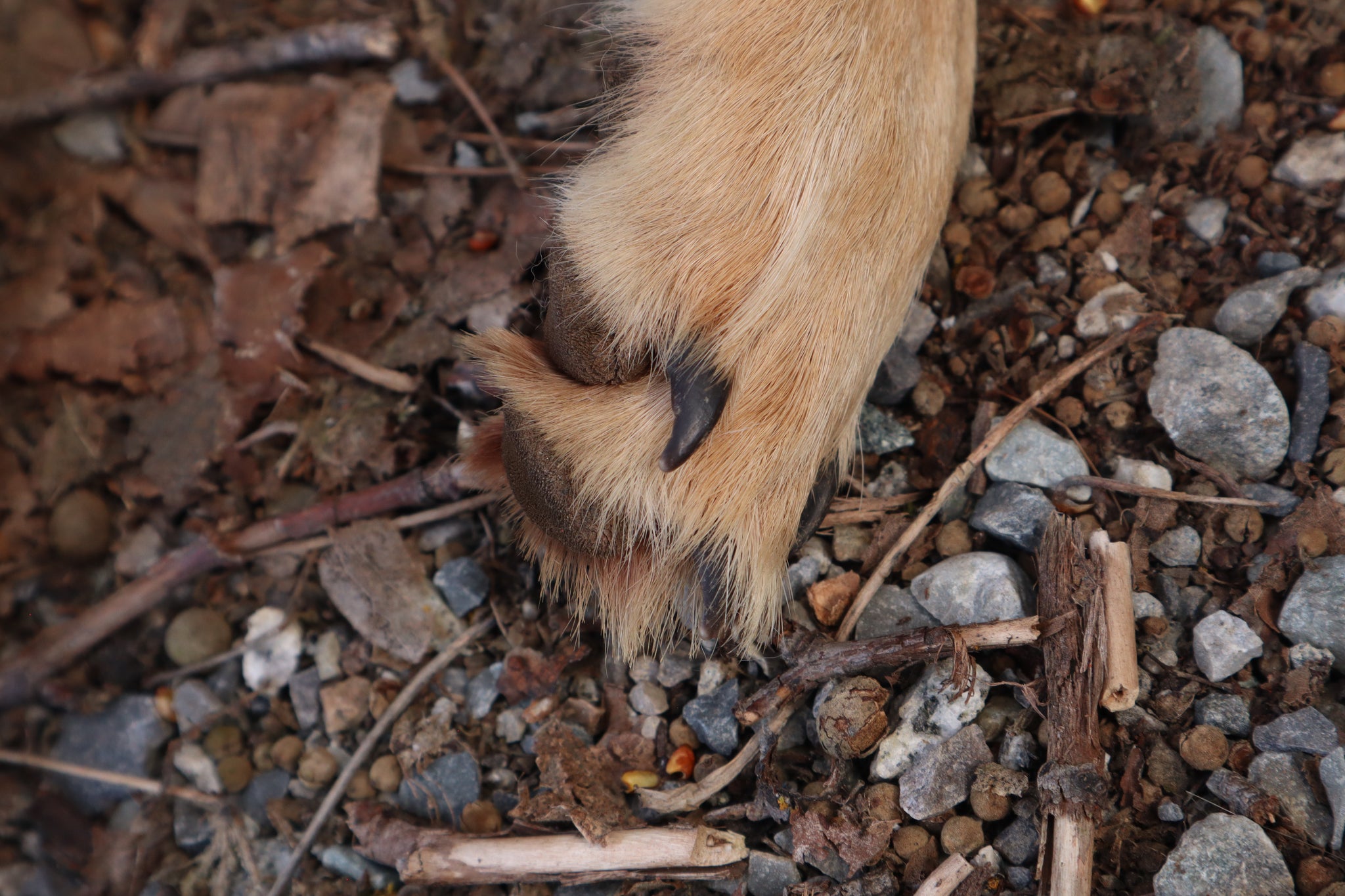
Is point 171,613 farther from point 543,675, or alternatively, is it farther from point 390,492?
point 543,675

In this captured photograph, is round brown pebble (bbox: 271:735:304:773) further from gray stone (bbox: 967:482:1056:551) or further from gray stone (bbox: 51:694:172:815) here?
gray stone (bbox: 967:482:1056:551)

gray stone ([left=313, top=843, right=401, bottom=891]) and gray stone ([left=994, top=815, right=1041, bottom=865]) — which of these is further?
gray stone ([left=313, top=843, right=401, bottom=891])

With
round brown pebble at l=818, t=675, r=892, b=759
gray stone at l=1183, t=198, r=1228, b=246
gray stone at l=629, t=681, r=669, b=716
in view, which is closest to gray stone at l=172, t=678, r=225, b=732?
gray stone at l=629, t=681, r=669, b=716

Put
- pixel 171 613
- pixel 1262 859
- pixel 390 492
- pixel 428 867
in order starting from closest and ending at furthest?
pixel 1262 859 → pixel 428 867 → pixel 390 492 → pixel 171 613

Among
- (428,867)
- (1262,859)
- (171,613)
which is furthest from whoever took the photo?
(171,613)

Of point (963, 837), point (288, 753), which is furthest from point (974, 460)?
point (288, 753)

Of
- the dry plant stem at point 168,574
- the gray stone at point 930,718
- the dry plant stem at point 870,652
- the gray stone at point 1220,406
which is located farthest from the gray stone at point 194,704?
the gray stone at point 1220,406

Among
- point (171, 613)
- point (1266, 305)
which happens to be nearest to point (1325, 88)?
point (1266, 305)
